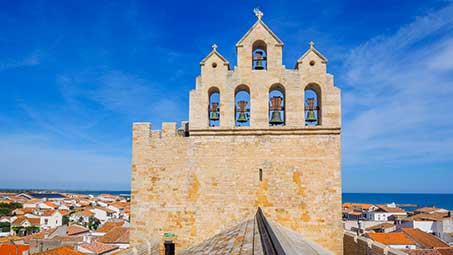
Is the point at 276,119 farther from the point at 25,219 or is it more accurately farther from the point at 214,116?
the point at 25,219

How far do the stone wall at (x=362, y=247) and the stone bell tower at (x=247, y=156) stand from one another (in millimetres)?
258

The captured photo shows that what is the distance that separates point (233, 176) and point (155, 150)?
2.62 meters

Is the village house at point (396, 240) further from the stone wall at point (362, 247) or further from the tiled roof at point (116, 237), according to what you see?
the tiled roof at point (116, 237)

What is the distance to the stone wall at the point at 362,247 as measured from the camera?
8479 millimetres

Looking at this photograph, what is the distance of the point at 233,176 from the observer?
10805mm

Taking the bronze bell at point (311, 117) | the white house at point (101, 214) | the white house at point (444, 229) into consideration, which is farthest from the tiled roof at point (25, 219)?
the bronze bell at point (311, 117)

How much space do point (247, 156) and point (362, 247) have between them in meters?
3.98

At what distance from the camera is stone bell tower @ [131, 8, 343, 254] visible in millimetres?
10594

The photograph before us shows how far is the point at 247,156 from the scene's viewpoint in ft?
35.6

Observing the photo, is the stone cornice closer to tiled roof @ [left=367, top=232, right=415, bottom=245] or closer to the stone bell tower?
the stone bell tower

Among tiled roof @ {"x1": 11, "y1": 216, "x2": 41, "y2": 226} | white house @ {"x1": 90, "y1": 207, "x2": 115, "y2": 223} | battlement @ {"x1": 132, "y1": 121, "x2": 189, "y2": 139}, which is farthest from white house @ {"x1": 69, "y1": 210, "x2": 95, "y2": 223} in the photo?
battlement @ {"x1": 132, "y1": 121, "x2": 189, "y2": 139}

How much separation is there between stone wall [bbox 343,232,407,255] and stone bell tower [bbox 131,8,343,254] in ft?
0.85

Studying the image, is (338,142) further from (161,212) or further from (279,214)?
(161,212)

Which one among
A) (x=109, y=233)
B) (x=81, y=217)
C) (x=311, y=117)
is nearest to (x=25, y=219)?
(x=81, y=217)
